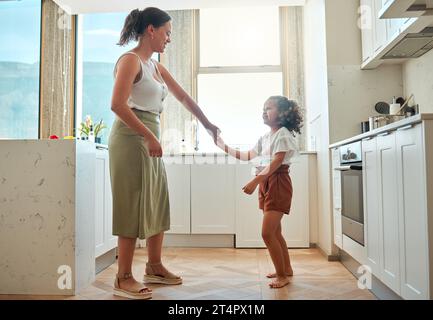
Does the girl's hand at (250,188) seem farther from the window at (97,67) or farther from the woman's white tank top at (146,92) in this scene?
the window at (97,67)

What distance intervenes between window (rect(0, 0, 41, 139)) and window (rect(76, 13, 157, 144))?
0.63 meters

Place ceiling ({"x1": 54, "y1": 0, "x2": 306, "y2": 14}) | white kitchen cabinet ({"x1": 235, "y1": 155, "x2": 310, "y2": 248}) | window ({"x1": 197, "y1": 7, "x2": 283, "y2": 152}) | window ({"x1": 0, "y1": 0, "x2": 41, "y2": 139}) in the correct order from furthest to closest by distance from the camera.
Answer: window ({"x1": 197, "y1": 7, "x2": 283, "y2": 152}) < ceiling ({"x1": 54, "y1": 0, "x2": 306, "y2": 14}) < white kitchen cabinet ({"x1": 235, "y1": 155, "x2": 310, "y2": 248}) < window ({"x1": 0, "y1": 0, "x2": 41, "y2": 139})

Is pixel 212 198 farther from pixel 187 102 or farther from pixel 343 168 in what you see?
pixel 187 102

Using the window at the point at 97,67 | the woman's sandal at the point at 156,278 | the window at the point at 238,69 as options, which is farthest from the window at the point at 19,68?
the woman's sandal at the point at 156,278

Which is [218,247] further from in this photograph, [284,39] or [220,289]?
[284,39]

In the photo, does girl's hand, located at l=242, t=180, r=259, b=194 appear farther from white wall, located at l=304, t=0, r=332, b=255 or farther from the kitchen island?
white wall, located at l=304, t=0, r=332, b=255

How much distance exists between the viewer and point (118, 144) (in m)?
1.81

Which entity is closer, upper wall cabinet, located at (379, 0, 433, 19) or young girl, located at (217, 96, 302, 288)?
upper wall cabinet, located at (379, 0, 433, 19)

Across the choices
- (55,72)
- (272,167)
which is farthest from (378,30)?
(55,72)

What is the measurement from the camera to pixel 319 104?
316 cm

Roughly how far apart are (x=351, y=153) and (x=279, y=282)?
0.84m

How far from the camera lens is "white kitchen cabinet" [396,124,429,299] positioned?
4.40 ft

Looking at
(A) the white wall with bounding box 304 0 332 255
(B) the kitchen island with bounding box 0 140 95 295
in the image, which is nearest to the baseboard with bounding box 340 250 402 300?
(A) the white wall with bounding box 304 0 332 255
